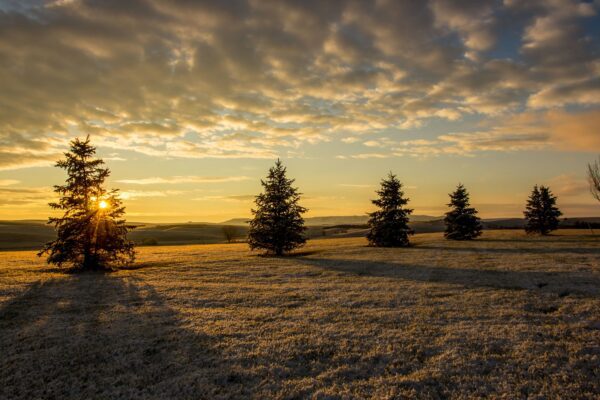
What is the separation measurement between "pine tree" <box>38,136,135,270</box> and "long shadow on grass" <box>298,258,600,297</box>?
726 inches

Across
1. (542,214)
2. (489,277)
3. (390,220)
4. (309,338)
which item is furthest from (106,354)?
(542,214)

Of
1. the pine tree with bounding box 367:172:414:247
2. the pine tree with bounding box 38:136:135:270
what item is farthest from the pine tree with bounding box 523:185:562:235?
the pine tree with bounding box 38:136:135:270

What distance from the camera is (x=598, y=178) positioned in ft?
172

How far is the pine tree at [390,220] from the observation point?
47.8 meters

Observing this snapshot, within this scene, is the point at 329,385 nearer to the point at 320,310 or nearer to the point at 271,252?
the point at 320,310

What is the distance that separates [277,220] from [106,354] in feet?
101

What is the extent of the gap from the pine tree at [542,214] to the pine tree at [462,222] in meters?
10.7

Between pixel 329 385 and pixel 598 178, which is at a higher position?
pixel 598 178

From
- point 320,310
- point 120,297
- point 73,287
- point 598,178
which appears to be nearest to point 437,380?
point 320,310

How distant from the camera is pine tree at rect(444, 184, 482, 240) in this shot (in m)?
55.7

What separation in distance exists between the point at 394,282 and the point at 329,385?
44.2ft

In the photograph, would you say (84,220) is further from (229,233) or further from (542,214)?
(542,214)

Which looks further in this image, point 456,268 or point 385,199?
point 385,199

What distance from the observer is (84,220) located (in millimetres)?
31328
